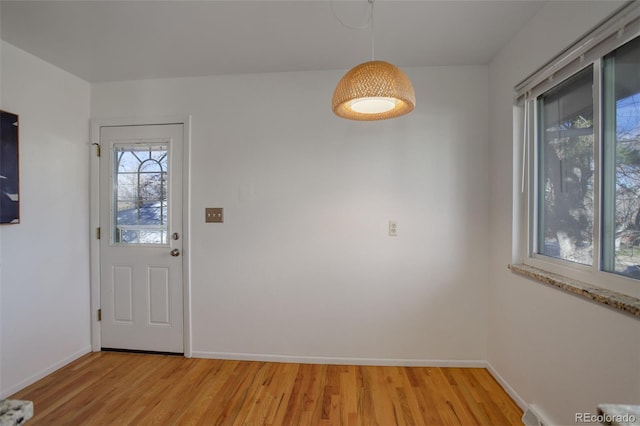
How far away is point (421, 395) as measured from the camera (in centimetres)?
182

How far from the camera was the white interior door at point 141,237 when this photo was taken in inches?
91.5

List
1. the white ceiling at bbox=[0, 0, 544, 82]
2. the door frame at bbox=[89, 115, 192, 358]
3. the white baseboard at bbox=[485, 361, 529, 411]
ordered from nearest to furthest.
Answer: the white ceiling at bbox=[0, 0, 544, 82], the white baseboard at bbox=[485, 361, 529, 411], the door frame at bbox=[89, 115, 192, 358]

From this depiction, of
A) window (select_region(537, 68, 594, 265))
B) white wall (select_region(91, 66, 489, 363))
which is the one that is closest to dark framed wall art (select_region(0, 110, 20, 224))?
white wall (select_region(91, 66, 489, 363))

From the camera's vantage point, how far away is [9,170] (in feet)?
5.92

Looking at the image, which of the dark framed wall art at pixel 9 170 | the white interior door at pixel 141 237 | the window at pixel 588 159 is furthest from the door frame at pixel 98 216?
the window at pixel 588 159

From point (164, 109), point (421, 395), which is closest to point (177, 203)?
point (164, 109)

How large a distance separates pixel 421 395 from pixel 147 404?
186 centimetres

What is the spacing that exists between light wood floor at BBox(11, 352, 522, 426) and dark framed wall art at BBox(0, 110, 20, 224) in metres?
1.29

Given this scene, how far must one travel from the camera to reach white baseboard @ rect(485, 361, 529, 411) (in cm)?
169

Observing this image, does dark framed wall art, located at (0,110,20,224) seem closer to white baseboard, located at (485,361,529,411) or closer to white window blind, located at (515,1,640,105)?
white window blind, located at (515,1,640,105)

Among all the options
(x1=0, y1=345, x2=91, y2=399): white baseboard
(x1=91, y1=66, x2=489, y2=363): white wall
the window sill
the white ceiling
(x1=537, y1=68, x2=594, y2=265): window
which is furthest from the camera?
(x1=91, y1=66, x2=489, y2=363): white wall

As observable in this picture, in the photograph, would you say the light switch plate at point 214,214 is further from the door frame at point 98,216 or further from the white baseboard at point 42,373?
the white baseboard at point 42,373

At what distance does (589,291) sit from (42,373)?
3.58 m

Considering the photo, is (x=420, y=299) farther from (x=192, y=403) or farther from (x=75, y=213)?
(x=75, y=213)
